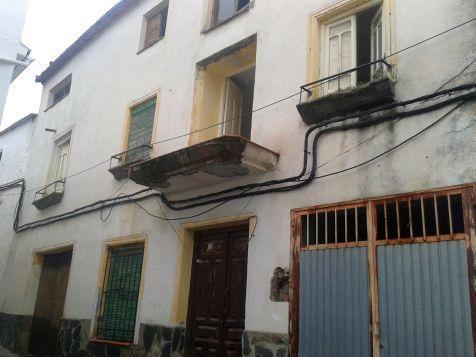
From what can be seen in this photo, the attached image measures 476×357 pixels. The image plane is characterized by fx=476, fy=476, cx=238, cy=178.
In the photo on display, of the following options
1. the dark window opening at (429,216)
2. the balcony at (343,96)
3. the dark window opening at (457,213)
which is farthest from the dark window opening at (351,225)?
the balcony at (343,96)

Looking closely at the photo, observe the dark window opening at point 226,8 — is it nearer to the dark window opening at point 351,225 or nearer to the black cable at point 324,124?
the black cable at point 324,124

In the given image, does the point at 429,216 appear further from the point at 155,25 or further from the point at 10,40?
the point at 10,40

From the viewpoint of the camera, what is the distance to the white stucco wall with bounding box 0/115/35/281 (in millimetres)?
14094

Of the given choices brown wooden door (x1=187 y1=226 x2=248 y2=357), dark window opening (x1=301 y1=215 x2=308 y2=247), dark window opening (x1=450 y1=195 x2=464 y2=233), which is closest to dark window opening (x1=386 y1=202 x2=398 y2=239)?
dark window opening (x1=450 y1=195 x2=464 y2=233)

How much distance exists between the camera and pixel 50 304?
11.4m

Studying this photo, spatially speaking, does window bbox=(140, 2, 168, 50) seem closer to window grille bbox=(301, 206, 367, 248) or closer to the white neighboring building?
the white neighboring building

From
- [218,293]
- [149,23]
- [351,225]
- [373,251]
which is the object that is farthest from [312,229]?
[149,23]

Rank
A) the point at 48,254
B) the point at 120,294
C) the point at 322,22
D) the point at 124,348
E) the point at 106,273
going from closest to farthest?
the point at 322,22 → the point at 124,348 → the point at 120,294 → the point at 106,273 → the point at 48,254

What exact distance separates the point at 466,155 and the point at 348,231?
5.28 ft

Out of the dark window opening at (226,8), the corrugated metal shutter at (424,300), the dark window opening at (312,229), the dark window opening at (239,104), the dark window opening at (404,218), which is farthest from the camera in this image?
the dark window opening at (226,8)

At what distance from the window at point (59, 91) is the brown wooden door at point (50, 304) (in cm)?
488

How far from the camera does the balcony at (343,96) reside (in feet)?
18.8

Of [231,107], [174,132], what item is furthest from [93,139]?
[231,107]

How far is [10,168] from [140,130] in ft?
25.1
